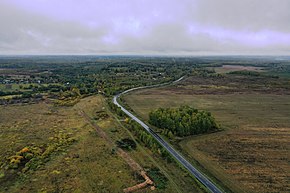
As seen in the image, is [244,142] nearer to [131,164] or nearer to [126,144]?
[126,144]

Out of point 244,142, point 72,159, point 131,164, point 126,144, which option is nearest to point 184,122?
point 244,142

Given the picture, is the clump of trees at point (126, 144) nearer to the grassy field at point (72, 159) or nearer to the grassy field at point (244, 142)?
the grassy field at point (72, 159)

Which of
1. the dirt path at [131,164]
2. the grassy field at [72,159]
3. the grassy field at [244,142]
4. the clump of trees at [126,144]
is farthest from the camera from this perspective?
the clump of trees at [126,144]

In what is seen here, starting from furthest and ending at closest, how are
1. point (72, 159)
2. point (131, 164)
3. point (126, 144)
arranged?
point (126, 144) → point (72, 159) → point (131, 164)

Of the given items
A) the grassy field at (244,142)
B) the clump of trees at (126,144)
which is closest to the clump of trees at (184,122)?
the grassy field at (244,142)

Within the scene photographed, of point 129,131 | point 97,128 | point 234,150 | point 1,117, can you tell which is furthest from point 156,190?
point 1,117

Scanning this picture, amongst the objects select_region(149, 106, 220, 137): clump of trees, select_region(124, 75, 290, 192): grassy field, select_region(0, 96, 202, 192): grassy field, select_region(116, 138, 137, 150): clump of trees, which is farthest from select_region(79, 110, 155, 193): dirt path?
select_region(149, 106, 220, 137): clump of trees

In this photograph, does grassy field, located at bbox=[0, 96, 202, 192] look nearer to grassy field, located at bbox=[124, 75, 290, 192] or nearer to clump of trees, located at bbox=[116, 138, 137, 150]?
clump of trees, located at bbox=[116, 138, 137, 150]
